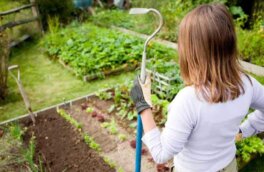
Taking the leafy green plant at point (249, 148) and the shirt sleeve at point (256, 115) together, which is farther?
the leafy green plant at point (249, 148)

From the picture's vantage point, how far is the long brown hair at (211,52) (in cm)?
119

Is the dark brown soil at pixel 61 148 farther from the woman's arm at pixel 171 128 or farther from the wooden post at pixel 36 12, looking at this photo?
the wooden post at pixel 36 12

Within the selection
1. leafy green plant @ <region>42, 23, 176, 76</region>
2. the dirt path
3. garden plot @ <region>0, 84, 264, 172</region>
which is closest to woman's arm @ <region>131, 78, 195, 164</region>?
garden plot @ <region>0, 84, 264, 172</region>

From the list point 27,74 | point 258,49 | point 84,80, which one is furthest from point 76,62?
point 258,49

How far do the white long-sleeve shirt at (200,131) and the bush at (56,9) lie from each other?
22.7 feet

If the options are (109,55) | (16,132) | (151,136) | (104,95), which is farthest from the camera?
(109,55)

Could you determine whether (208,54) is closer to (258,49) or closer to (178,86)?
(178,86)

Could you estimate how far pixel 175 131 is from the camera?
1.24 metres

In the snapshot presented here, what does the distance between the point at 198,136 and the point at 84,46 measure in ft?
15.5

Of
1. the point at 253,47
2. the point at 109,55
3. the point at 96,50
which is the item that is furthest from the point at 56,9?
the point at 253,47

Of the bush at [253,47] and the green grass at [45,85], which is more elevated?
the bush at [253,47]

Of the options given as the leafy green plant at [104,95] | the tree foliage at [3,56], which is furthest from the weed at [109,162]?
the tree foliage at [3,56]

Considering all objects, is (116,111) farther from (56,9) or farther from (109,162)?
(56,9)

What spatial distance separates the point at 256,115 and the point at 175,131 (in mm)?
Answer: 661
